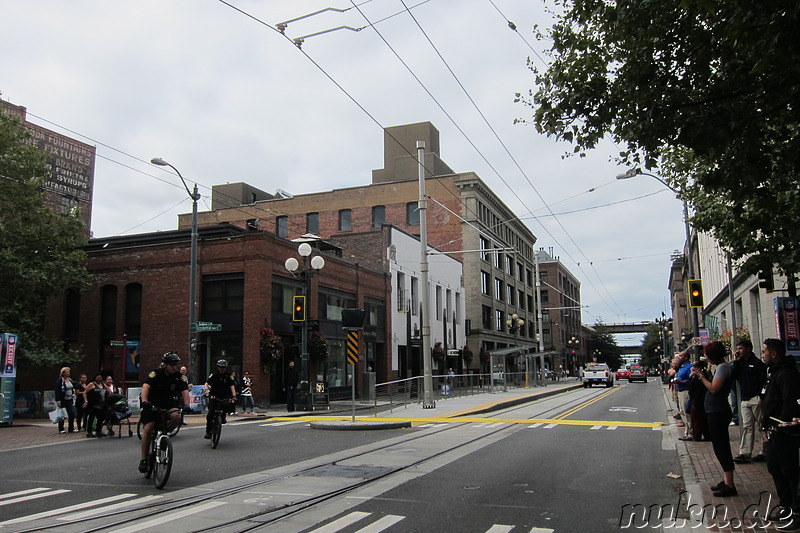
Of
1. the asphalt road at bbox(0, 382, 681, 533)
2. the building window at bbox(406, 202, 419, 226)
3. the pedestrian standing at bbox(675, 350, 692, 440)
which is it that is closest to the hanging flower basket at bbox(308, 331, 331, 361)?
the asphalt road at bbox(0, 382, 681, 533)

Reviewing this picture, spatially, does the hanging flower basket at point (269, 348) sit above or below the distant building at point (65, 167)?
below

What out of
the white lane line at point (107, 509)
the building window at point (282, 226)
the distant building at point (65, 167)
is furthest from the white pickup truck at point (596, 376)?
the white lane line at point (107, 509)

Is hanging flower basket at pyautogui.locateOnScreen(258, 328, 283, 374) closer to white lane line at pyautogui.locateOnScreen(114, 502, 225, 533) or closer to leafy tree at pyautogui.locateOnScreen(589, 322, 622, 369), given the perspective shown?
white lane line at pyautogui.locateOnScreen(114, 502, 225, 533)

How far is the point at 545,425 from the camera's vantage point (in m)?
17.3

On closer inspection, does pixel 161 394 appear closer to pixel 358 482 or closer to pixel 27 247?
pixel 358 482

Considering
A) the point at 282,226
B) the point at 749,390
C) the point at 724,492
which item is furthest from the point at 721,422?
the point at 282,226

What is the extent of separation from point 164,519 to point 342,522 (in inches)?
74.3

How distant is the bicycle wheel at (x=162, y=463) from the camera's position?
848 cm

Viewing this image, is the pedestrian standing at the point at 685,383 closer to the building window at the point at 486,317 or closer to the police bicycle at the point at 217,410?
the police bicycle at the point at 217,410

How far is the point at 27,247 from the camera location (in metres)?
25.4

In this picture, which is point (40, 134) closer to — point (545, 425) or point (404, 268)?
point (404, 268)

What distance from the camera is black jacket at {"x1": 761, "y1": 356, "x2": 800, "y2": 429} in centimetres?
620

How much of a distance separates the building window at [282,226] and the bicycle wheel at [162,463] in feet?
168

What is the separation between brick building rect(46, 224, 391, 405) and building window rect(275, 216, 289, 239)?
2674cm
